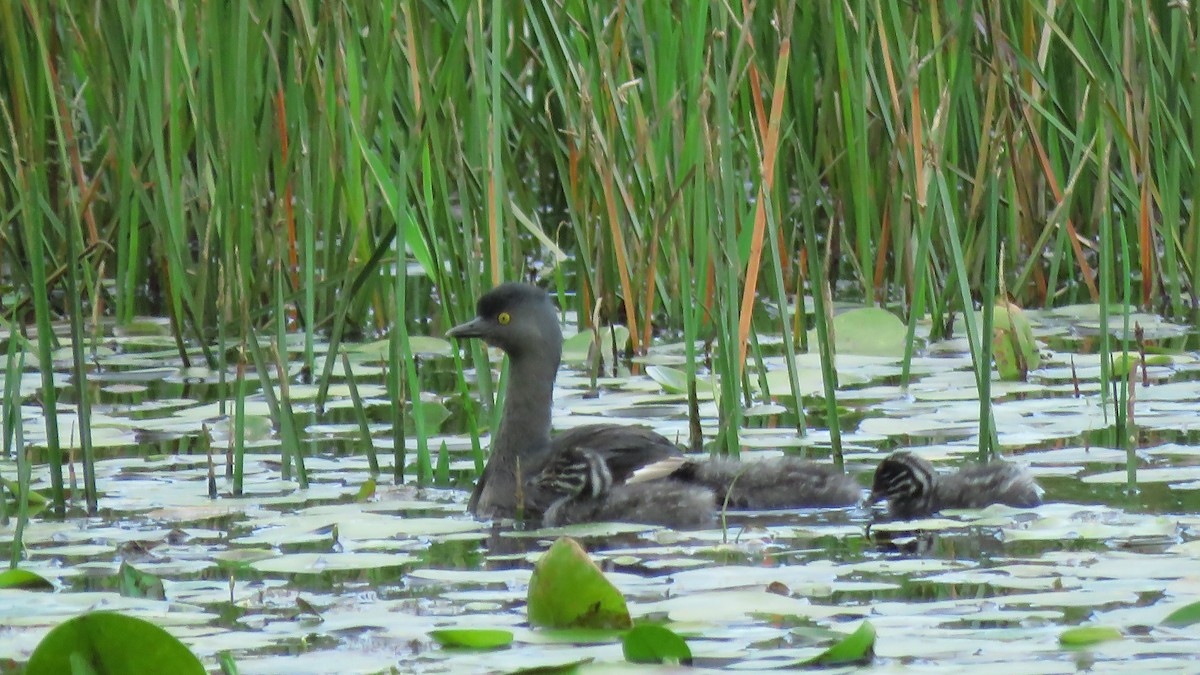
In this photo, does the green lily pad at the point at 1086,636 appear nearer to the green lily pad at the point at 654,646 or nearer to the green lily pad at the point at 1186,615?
the green lily pad at the point at 1186,615

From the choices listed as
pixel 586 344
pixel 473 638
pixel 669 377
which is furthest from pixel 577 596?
pixel 586 344

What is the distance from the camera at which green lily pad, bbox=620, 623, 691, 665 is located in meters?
3.23

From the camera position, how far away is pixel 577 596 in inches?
139

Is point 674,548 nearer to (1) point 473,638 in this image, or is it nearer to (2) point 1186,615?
(1) point 473,638

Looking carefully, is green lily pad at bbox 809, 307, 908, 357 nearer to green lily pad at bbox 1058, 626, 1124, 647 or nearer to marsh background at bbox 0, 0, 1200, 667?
marsh background at bbox 0, 0, 1200, 667

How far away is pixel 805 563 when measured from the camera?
418 cm

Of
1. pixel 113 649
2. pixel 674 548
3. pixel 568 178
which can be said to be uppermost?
pixel 568 178

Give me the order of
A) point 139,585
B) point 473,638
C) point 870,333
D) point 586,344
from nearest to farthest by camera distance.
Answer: point 473,638
point 139,585
point 870,333
point 586,344

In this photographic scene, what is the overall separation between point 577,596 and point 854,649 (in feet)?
1.84

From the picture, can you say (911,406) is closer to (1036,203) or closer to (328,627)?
Result: (1036,203)

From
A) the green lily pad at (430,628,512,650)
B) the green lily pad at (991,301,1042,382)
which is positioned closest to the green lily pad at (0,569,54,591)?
the green lily pad at (430,628,512,650)

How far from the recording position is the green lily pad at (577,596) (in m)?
3.52

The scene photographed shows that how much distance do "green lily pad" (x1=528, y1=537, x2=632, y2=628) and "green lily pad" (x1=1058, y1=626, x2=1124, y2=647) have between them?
2.35ft

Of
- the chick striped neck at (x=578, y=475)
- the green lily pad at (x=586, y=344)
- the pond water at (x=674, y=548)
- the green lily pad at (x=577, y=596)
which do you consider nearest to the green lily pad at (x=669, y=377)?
the pond water at (x=674, y=548)
